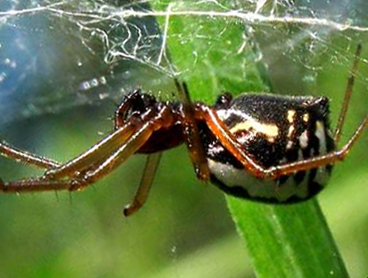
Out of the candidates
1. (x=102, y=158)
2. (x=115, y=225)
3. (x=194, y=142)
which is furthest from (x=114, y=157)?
(x=115, y=225)

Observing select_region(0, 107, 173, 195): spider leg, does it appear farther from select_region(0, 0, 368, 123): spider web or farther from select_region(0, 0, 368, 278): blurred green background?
select_region(0, 0, 368, 278): blurred green background

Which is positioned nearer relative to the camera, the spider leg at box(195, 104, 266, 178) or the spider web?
the spider leg at box(195, 104, 266, 178)

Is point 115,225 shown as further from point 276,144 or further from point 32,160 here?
point 276,144

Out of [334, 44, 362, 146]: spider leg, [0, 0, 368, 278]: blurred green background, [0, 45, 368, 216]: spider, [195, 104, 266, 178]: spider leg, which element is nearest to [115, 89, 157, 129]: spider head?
[0, 45, 368, 216]: spider

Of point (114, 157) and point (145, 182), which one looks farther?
point (145, 182)

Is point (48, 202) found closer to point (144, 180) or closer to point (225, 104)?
point (144, 180)

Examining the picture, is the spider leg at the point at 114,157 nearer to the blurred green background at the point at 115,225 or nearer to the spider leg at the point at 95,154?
the spider leg at the point at 95,154

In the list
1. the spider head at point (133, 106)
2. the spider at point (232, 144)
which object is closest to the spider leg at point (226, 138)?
the spider at point (232, 144)
